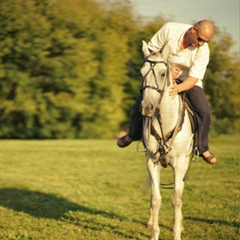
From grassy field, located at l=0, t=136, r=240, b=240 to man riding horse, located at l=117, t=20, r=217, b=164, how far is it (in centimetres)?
187

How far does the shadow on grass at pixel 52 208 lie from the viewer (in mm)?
9909

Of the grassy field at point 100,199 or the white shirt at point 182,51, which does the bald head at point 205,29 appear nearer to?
the white shirt at point 182,51

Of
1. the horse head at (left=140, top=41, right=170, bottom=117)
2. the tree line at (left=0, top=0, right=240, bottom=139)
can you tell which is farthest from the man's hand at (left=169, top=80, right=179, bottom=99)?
the tree line at (left=0, top=0, right=240, bottom=139)

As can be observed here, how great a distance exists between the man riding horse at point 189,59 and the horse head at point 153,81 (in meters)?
0.33

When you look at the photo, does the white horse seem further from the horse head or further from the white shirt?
the white shirt

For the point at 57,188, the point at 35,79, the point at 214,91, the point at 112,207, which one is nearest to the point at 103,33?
the point at 35,79

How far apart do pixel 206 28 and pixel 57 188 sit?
28.4 feet

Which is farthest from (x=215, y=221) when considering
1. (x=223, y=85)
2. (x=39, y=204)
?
(x=223, y=85)

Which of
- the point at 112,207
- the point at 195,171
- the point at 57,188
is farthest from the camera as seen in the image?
the point at 195,171

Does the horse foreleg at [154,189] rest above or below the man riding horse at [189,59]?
below

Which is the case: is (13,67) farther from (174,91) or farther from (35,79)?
(174,91)

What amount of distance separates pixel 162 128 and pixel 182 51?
123 centimetres

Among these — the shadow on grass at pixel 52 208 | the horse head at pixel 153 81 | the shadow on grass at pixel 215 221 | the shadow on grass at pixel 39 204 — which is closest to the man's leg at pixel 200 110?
the horse head at pixel 153 81

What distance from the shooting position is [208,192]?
14.3 meters
